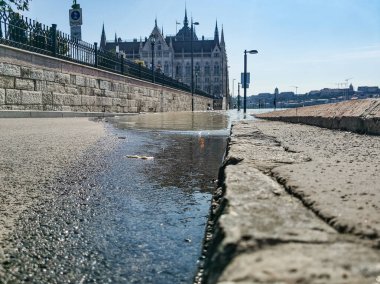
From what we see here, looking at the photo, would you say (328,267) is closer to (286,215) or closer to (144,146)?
(286,215)

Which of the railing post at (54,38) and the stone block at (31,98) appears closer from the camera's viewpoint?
the stone block at (31,98)

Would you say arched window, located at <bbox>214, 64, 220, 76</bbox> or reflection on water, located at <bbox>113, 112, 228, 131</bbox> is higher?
arched window, located at <bbox>214, 64, 220, 76</bbox>

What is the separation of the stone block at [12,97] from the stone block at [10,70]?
42 cm

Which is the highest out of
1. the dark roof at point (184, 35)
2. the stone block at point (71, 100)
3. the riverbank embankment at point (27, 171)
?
the dark roof at point (184, 35)

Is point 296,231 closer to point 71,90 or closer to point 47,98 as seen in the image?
point 47,98

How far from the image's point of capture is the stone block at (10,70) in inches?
→ 347

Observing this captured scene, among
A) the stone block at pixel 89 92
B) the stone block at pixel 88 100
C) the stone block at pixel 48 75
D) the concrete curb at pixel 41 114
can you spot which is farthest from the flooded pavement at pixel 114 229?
the stone block at pixel 89 92

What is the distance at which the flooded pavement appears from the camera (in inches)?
42.9

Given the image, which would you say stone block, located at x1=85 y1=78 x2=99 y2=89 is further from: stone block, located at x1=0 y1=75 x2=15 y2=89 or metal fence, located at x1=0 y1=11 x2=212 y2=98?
stone block, located at x1=0 y1=75 x2=15 y2=89

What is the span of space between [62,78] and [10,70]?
2297 mm

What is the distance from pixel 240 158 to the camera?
7.43 feet

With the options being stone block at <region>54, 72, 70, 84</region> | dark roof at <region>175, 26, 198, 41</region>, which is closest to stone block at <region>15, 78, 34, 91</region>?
stone block at <region>54, 72, 70, 84</region>

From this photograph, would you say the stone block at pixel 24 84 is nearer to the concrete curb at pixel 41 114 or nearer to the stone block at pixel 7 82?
the stone block at pixel 7 82

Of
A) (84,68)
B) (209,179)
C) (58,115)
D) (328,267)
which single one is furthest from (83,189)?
(84,68)
